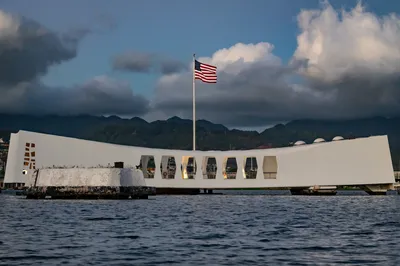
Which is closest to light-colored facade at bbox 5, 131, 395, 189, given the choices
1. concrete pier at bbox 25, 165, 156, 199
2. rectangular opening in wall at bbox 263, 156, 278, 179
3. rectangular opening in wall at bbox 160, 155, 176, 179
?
rectangular opening in wall at bbox 263, 156, 278, 179

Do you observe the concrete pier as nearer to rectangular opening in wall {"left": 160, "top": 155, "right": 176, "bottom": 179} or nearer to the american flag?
the american flag

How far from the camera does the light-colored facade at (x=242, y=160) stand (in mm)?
94812

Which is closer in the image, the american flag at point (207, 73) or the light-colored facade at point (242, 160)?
the american flag at point (207, 73)

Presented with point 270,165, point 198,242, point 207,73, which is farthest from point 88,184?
point 198,242

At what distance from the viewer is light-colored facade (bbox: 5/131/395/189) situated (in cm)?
9481

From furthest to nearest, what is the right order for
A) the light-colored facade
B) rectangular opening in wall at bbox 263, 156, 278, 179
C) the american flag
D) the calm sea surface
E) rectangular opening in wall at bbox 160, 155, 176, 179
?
rectangular opening in wall at bbox 160, 155, 176, 179, rectangular opening in wall at bbox 263, 156, 278, 179, the light-colored facade, the american flag, the calm sea surface

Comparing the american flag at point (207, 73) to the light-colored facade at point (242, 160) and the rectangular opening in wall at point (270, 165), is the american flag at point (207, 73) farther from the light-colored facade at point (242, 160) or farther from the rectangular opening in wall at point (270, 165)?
the rectangular opening in wall at point (270, 165)

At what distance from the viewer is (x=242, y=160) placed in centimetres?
10006

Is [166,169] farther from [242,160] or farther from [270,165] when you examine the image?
[270,165]

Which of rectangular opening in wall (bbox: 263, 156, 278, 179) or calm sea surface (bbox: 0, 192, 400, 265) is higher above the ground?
rectangular opening in wall (bbox: 263, 156, 278, 179)

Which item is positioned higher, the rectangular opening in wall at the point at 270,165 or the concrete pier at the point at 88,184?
the rectangular opening in wall at the point at 270,165

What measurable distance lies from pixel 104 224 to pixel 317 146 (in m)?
63.1

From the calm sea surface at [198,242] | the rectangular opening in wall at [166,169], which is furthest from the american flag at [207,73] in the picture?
the calm sea surface at [198,242]

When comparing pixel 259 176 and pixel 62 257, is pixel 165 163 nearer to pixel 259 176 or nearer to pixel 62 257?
pixel 259 176
